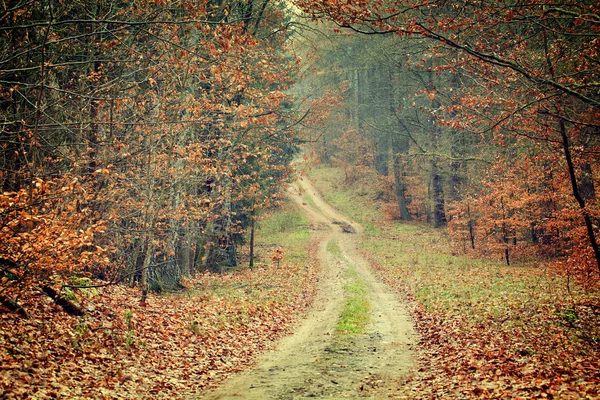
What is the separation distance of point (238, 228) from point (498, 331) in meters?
14.4

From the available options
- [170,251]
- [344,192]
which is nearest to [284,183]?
[170,251]

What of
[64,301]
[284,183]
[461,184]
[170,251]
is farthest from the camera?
[461,184]

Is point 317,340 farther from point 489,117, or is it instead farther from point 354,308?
point 489,117

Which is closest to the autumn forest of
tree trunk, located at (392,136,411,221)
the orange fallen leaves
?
the orange fallen leaves

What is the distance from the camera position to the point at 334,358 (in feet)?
32.4

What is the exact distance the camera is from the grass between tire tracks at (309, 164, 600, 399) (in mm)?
7016

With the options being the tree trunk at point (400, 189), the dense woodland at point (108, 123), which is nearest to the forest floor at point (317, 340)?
the dense woodland at point (108, 123)

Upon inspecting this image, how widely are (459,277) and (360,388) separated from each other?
38.1 ft

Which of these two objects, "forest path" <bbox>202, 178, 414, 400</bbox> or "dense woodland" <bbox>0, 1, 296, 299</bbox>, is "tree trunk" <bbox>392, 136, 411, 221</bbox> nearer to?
"dense woodland" <bbox>0, 1, 296, 299</bbox>

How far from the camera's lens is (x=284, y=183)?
73.0 ft

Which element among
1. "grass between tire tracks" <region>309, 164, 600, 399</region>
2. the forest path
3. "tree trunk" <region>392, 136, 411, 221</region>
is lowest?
the forest path

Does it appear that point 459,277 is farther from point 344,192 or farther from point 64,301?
point 344,192

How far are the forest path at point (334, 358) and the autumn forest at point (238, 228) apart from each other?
72 mm

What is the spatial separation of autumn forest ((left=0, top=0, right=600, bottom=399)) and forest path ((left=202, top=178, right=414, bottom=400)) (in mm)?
72
